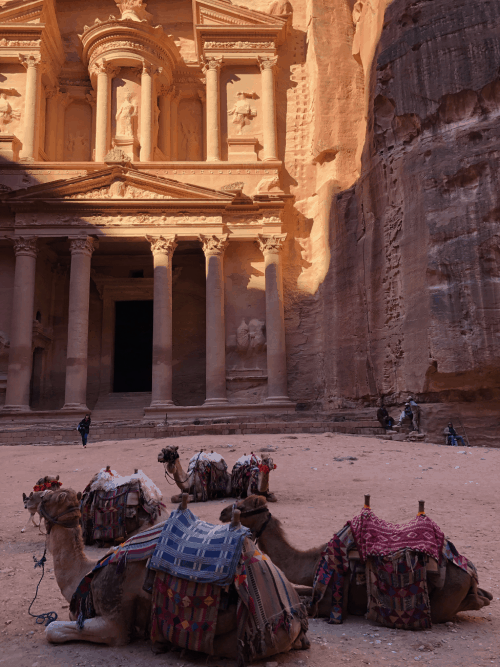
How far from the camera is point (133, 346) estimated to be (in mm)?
28984

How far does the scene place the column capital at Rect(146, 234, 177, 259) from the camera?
81.7 feet

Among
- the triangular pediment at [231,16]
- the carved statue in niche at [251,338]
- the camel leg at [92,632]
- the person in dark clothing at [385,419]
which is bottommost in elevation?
the camel leg at [92,632]

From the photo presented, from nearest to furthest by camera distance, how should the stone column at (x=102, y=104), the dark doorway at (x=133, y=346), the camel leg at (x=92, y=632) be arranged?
the camel leg at (x=92, y=632) < the stone column at (x=102, y=104) < the dark doorway at (x=133, y=346)

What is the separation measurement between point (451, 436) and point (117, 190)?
1732 cm

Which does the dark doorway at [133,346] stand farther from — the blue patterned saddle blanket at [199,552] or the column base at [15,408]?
the blue patterned saddle blanket at [199,552]

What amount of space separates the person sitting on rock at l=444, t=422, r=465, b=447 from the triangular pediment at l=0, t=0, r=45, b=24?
1104 inches

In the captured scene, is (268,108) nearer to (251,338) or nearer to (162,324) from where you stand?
(251,338)

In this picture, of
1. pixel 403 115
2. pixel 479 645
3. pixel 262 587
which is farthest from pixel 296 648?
pixel 403 115

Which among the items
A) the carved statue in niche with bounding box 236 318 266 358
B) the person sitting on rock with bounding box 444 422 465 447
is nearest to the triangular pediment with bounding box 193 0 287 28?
the carved statue in niche with bounding box 236 318 266 358

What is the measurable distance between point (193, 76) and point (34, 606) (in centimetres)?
3178

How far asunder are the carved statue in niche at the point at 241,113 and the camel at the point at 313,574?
26.9 meters

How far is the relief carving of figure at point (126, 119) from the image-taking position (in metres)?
28.5

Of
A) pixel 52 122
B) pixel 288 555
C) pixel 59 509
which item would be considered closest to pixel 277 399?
pixel 52 122

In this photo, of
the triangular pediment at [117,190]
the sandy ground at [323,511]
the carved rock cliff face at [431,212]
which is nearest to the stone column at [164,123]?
the triangular pediment at [117,190]
